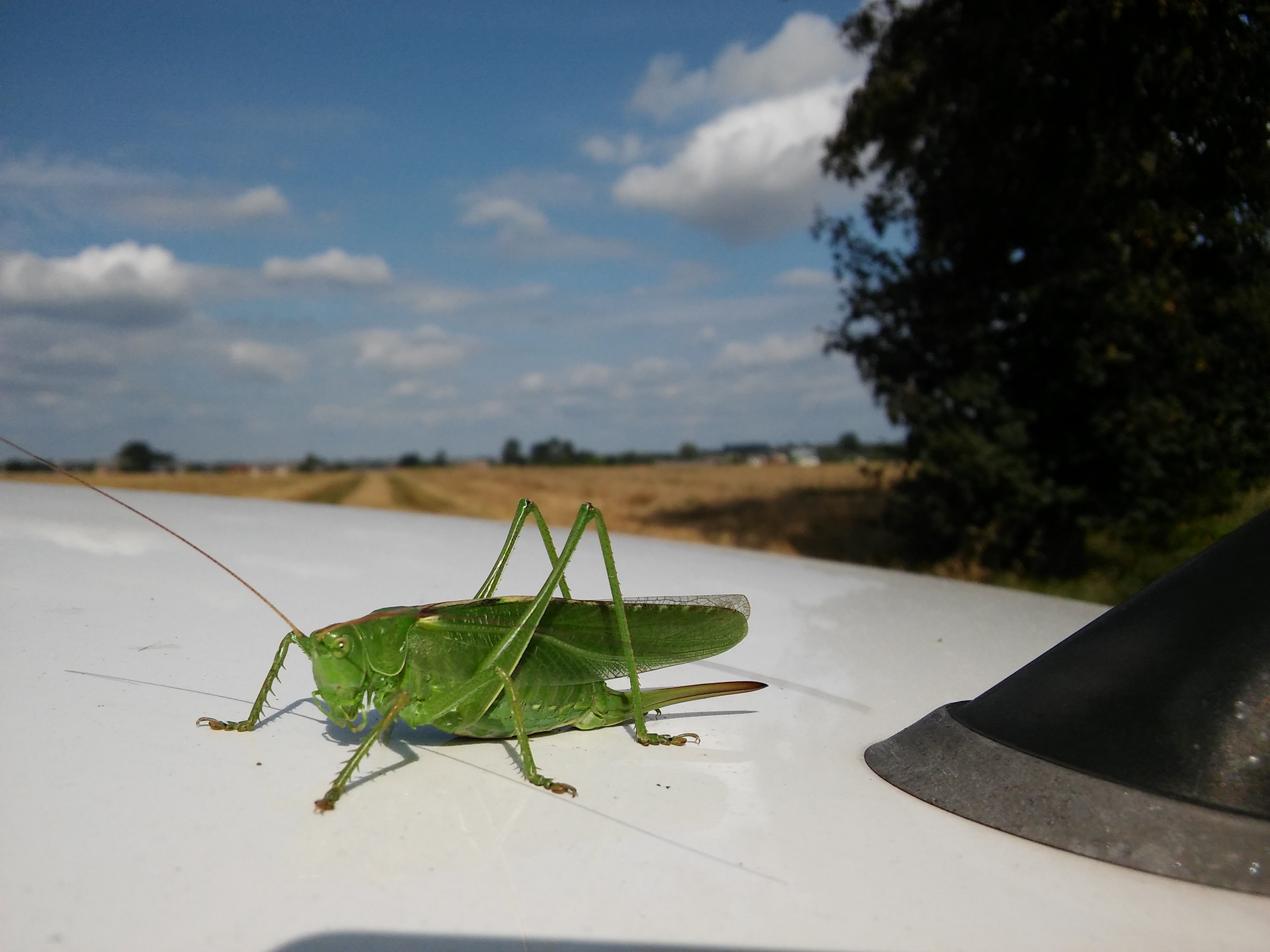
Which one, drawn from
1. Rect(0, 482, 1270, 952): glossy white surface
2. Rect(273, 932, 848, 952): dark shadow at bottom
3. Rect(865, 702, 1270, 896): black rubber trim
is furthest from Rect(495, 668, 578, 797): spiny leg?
Rect(865, 702, 1270, 896): black rubber trim

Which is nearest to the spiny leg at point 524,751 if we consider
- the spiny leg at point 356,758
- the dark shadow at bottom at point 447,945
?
the spiny leg at point 356,758

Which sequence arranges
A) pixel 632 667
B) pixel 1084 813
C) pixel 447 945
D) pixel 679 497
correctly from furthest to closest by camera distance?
1. pixel 679 497
2. pixel 632 667
3. pixel 1084 813
4. pixel 447 945

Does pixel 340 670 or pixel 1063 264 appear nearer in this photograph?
pixel 340 670

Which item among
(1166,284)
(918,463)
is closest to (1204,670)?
(1166,284)

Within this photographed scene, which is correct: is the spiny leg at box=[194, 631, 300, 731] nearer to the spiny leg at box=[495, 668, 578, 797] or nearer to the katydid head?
the katydid head

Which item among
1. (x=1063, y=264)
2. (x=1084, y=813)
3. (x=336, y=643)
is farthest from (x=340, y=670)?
(x=1063, y=264)

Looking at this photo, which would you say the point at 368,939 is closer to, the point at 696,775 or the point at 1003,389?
the point at 696,775

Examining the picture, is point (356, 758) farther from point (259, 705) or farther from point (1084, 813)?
point (1084, 813)
